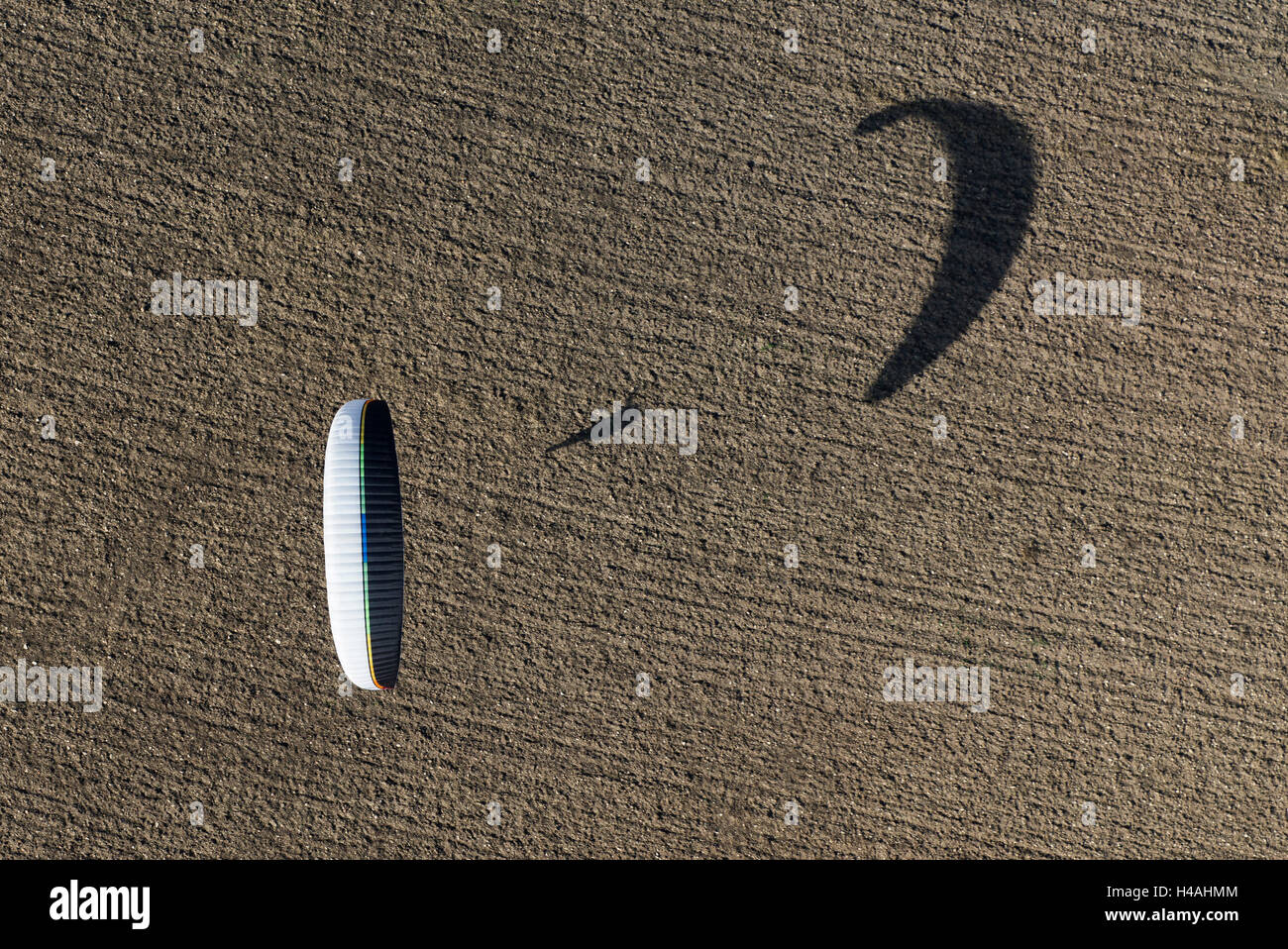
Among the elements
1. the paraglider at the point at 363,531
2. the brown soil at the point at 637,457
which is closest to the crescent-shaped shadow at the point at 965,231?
the brown soil at the point at 637,457

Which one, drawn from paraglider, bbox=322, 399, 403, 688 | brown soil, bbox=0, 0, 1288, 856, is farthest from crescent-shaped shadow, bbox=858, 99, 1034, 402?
paraglider, bbox=322, 399, 403, 688

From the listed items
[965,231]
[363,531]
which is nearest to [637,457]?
[363,531]

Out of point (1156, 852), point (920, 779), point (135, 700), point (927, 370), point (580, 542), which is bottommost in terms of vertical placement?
point (1156, 852)

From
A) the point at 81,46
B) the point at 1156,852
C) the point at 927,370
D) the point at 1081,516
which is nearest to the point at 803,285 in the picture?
the point at 927,370

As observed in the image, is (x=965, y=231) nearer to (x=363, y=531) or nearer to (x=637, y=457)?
(x=637, y=457)

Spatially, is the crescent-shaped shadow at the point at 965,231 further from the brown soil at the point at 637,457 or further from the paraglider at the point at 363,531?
the paraglider at the point at 363,531

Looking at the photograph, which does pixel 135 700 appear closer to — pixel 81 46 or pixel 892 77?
pixel 81 46

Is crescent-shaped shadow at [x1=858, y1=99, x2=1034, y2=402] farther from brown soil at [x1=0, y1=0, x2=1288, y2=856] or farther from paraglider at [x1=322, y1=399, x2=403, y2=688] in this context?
paraglider at [x1=322, y1=399, x2=403, y2=688]
